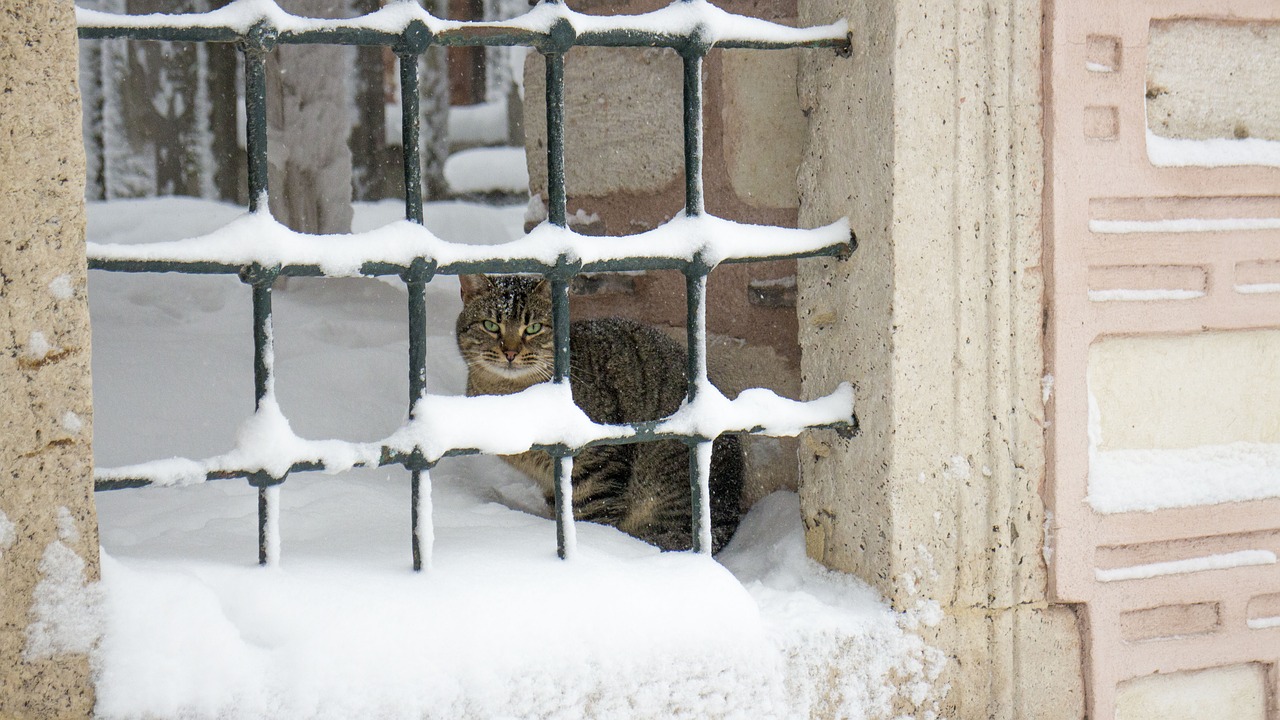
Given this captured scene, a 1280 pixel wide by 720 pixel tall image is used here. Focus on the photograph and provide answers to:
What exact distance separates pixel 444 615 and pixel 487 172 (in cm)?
713

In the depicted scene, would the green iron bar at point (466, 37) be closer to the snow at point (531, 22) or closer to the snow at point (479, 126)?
the snow at point (531, 22)

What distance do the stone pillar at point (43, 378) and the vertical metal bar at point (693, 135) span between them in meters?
0.83

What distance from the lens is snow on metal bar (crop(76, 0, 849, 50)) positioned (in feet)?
4.47

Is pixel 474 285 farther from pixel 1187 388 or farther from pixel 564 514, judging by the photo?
pixel 1187 388

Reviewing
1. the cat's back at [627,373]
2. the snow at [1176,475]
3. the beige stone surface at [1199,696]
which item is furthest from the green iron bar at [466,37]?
the beige stone surface at [1199,696]

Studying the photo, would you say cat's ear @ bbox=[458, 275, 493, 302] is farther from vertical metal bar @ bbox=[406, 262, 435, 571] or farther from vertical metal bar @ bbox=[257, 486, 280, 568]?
vertical metal bar @ bbox=[257, 486, 280, 568]

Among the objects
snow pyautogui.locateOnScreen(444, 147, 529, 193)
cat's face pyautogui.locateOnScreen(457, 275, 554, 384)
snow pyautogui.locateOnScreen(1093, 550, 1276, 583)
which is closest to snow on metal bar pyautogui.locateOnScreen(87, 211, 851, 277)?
snow pyautogui.locateOnScreen(1093, 550, 1276, 583)

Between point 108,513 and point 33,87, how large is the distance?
85 cm

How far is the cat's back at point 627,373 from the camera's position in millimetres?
2627

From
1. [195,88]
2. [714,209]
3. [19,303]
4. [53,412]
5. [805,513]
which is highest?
[195,88]

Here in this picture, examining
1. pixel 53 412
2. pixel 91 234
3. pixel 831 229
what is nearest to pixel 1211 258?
pixel 831 229

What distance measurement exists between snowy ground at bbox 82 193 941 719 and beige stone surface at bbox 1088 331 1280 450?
492 millimetres

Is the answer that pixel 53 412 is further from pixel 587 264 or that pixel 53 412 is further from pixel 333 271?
pixel 587 264

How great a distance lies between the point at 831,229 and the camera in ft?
5.68
